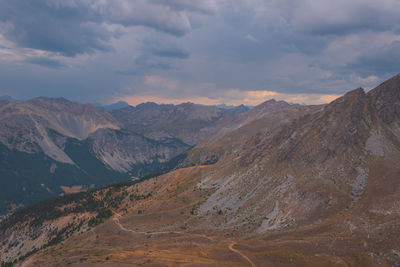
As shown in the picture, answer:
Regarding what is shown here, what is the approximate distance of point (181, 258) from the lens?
7912 centimetres

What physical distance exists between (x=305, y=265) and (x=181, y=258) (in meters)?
33.6

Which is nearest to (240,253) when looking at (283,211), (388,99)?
(283,211)

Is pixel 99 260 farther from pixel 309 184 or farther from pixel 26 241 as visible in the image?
pixel 26 241

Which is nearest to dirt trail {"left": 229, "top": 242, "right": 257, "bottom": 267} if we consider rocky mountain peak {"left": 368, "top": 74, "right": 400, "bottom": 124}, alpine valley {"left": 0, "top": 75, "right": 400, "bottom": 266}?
alpine valley {"left": 0, "top": 75, "right": 400, "bottom": 266}

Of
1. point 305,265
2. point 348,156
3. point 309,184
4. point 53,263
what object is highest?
point 348,156

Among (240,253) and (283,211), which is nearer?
(240,253)

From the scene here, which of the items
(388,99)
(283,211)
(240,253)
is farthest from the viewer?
(388,99)

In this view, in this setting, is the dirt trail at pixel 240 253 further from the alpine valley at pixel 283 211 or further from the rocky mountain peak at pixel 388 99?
the rocky mountain peak at pixel 388 99

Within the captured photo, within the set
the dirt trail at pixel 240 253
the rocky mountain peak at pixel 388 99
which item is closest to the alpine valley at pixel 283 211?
the dirt trail at pixel 240 253

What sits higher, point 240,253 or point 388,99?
point 388,99

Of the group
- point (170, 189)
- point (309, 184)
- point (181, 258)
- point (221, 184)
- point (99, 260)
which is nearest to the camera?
point (181, 258)

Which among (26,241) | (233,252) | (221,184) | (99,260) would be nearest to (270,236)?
(233,252)

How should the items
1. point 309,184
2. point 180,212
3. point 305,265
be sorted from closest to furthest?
point 305,265 → point 309,184 → point 180,212

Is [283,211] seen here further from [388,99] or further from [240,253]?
[388,99]
